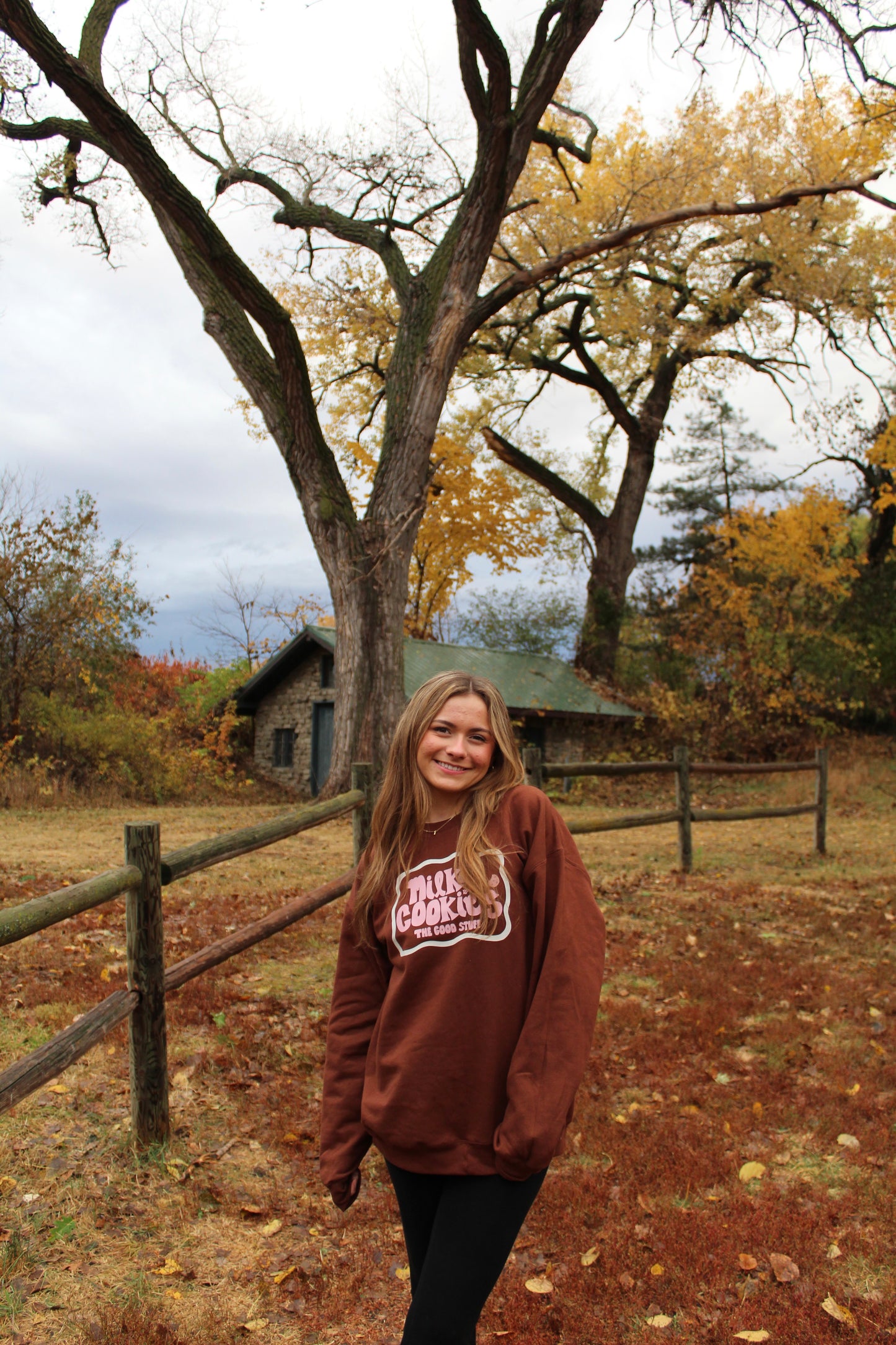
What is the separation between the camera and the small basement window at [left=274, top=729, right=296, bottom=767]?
24.7 meters

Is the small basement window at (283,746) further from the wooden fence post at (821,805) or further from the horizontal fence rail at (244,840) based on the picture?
the horizontal fence rail at (244,840)

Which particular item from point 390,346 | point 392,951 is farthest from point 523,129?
point 392,951

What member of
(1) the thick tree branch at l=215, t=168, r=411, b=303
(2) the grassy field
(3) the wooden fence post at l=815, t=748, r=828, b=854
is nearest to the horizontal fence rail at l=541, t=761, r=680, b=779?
(2) the grassy field

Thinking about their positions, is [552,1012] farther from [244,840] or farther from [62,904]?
[244,840]

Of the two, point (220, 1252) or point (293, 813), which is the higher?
point (293, 813)

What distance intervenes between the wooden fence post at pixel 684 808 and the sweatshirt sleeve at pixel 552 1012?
864 centimetres

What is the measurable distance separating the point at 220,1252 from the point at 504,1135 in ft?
6.85

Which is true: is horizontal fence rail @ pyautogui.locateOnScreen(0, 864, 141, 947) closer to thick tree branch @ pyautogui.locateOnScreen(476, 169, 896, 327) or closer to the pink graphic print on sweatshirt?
the pink graphic print on sweatshirt

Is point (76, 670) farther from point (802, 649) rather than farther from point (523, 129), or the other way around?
point (802, 649)

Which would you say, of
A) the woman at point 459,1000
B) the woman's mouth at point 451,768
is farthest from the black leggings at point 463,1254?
the woman's mouth at point 451,768

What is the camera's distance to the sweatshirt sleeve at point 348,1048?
7.23 feet

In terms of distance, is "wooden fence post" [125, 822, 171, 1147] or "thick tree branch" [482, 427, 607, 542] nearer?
"wooden fence post" [125, 822, 171, 1147]

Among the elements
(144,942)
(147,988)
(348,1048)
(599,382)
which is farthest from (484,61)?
(599,382)

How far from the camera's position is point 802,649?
23688 mm
